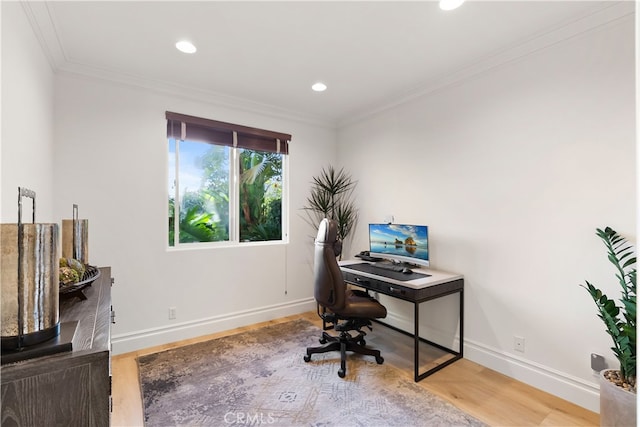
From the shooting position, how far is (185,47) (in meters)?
2.28

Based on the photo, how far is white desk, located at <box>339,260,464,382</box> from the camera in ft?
7.63

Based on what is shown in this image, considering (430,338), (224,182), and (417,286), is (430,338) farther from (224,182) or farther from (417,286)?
(224,182)

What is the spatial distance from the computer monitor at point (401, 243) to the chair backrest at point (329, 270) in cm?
74

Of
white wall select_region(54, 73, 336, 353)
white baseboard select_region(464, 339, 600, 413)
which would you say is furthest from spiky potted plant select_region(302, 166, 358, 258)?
white baseboard select_region(464, 339, 600, 413)

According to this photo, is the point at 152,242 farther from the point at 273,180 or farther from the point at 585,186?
the point at 585,186

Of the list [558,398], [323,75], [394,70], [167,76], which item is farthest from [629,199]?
[167,76]

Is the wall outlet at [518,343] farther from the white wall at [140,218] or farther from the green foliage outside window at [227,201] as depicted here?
the green foliage outside window at [227,201]

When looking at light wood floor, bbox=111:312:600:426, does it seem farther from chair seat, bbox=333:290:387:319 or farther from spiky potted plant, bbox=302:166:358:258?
spiky potted plant, bbox=302:166:358:258

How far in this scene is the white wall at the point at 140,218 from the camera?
2578 millimetres

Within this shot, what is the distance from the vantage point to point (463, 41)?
222cm

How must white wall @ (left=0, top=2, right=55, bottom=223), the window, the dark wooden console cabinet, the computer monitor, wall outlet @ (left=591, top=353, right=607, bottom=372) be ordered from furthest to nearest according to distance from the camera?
the window → the computer monitor → wall outlet @ (left=591, top=353, right=607, bottom=372) → white wall @ (left=0, top=2, right=55, bottom=223) → the dark wooden console cabinet

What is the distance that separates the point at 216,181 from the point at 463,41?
2.65 metres

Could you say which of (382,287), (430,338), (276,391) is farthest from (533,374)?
(276,391)

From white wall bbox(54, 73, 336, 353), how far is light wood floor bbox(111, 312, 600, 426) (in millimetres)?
441
